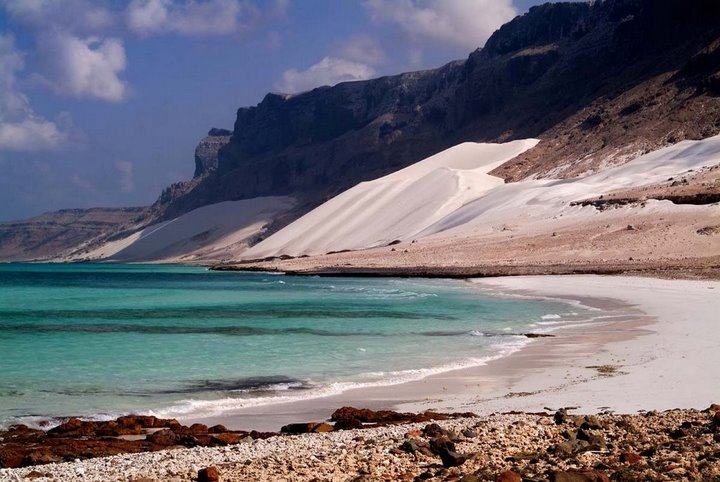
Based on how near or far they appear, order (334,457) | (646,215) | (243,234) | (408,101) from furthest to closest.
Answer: (408,101) < (243,234) < (646,215) < (334,457)

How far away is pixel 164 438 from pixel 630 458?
4.90 m

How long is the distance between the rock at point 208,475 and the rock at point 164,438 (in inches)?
81.0

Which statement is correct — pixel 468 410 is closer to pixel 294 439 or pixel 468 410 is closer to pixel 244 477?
pixel 294 439

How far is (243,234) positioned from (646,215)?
107526 mm

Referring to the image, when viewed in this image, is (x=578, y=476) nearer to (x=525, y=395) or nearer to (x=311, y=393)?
(x=525, y=395)

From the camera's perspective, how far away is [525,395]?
11.7 m

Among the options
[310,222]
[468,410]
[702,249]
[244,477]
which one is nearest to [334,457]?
[244,477]

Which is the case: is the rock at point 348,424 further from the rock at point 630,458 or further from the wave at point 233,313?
the wave at point 233,313

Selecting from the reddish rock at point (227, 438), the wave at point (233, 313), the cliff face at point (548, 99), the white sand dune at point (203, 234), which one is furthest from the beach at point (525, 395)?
the white sand dune at point (203, 234)

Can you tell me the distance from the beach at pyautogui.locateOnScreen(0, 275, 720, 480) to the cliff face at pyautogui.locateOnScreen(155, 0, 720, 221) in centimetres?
7240

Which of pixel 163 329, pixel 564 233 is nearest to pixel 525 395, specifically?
pixel 163 329

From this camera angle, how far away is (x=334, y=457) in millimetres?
7836

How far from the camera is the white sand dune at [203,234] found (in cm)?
15525

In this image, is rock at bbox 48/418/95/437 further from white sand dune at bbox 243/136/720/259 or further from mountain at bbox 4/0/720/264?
mountain at bbox 4/0/720/264
